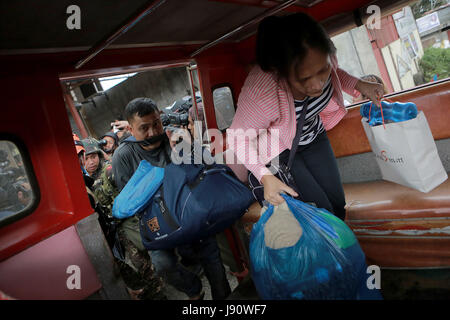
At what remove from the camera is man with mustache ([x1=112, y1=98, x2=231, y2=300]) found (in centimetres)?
235

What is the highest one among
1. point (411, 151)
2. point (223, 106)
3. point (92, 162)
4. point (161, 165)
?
point (223, 106)

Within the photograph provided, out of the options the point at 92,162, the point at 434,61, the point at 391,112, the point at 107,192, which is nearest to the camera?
the point at 391,112

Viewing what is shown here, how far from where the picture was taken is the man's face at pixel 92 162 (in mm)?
3477

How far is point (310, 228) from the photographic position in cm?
151

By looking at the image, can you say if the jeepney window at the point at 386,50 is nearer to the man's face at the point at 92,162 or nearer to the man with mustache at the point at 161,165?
the man with mustache at the point at 161,165

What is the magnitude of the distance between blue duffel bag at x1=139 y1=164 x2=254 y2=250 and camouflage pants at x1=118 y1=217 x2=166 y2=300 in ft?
2.33

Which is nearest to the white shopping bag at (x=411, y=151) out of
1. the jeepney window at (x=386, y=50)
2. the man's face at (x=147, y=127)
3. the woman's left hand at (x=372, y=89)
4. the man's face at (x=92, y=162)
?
the woman's left hand at (x=372, y=89)

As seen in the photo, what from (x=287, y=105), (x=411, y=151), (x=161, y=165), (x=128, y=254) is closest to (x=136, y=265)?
(x=128, y=254)

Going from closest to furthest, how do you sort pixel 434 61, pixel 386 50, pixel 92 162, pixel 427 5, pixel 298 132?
pixel 298 132 → pixel 427 5 → pixel 92 162 → pixel 434 61 → pixel 386 50

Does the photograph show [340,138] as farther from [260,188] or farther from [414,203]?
[260,188]

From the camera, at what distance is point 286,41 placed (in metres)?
1.41

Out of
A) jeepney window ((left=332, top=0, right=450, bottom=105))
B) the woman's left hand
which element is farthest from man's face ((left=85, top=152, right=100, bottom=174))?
jeepney window ((left=332, top=0, right=450, bottom=105))

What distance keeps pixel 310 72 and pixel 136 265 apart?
8.11 feet

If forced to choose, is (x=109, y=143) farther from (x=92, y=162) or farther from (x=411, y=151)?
(x=411, y=151)
